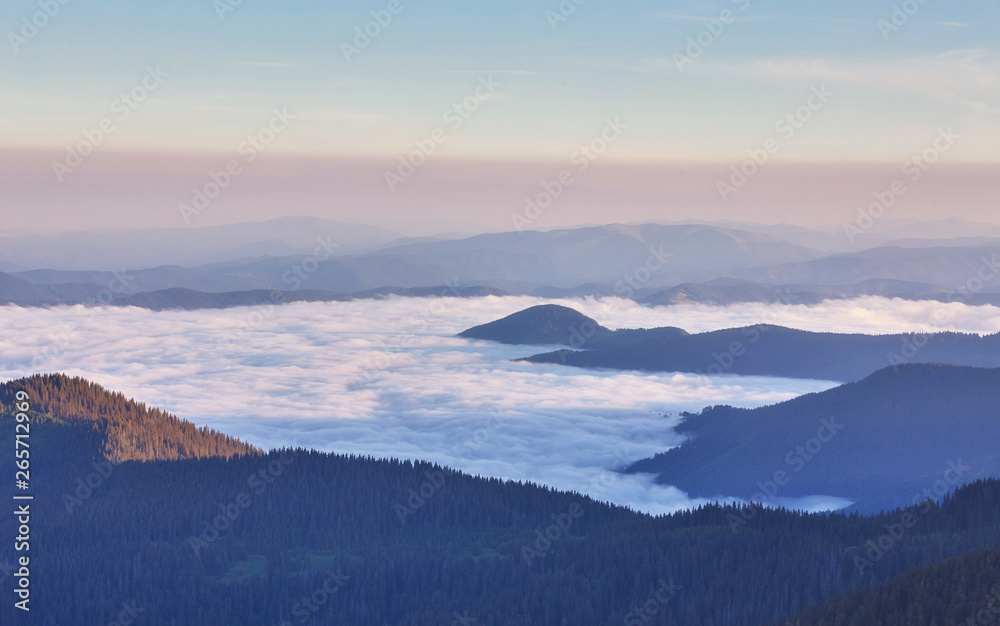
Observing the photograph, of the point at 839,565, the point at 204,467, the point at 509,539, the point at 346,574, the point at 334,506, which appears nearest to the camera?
the point at 839,565

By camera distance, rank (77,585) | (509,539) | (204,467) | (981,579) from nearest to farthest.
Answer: (981,579)
(77,585)
(509,539)
(204,467)

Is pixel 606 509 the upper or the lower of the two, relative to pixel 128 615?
upper

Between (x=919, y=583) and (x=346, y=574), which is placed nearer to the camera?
(x=919, y=583)

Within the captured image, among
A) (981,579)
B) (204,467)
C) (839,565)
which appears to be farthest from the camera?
(204,467)

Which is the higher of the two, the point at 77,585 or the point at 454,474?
the point at 454,474

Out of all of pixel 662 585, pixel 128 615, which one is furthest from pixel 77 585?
pixel 662 585

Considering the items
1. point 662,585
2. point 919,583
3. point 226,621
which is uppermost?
point 919,583

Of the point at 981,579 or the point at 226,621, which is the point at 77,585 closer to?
the point at 226,621

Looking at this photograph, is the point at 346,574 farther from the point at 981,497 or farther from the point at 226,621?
the point at 981,497

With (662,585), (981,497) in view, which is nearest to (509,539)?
(662,585)
